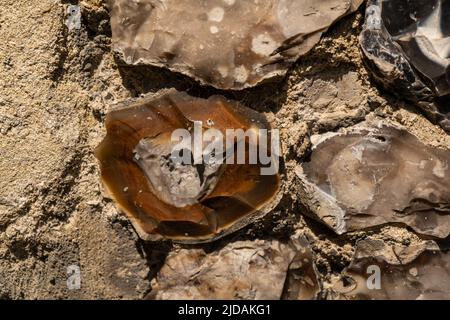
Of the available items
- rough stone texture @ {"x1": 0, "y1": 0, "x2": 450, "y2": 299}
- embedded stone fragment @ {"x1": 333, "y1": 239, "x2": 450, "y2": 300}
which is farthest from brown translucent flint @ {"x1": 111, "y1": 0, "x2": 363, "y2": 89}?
embedded stone fragment @ {"x1": 333, "y1": 239, "x2": 450, "y2": 300}

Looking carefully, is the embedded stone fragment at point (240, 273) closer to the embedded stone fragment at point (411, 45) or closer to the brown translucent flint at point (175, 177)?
the brown translucent flint at point (175, 177)

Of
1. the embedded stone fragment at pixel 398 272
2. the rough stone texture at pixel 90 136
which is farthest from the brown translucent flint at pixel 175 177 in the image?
the embedded stone fragment at pixel 398 272

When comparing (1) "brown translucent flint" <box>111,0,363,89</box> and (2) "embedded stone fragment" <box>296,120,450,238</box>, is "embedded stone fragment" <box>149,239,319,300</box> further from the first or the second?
(1) "brown translucent flint" <box>111,0,363,89</box>

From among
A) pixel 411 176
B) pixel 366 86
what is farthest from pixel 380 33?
pixel 411 176

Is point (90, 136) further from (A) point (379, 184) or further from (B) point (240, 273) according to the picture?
(A) point (379, 184)

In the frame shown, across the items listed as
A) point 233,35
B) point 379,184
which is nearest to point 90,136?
point 233,35

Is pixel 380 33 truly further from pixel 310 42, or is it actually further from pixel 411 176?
pixel 411 176
